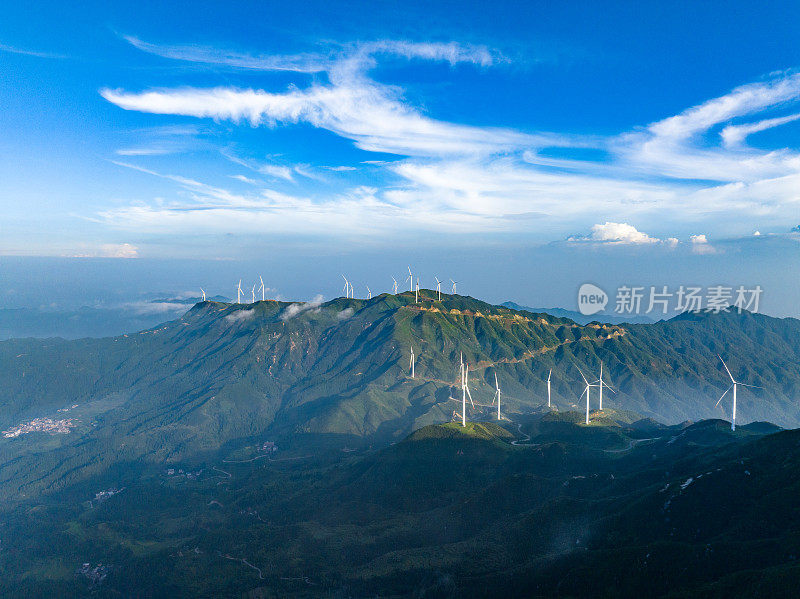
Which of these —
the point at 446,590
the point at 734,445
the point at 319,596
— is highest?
the point at 734,445

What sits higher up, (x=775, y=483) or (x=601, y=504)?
(x=775, y=483)

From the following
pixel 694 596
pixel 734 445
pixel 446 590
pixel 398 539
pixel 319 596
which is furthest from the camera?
pixel 398 539

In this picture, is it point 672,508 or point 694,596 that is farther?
point 672,508

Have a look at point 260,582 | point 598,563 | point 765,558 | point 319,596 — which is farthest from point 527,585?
point 260,582

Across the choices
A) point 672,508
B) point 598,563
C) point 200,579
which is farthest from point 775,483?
point 200,579

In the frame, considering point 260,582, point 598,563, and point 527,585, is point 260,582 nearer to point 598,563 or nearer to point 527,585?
point 527,585

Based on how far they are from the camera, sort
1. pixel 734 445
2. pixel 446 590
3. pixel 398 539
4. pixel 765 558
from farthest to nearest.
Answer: pixel 398 539, pixel 734 445, pixel 446 590, pixel 765 558

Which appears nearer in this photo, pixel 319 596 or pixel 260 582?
pixel 319 596

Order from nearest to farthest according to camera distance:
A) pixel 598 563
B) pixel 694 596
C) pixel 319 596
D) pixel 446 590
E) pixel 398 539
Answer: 1. pixel 694 596
2. pixel 598 563
3. pixel 446 590
4. pixel 319 596
5. pixel 398 539

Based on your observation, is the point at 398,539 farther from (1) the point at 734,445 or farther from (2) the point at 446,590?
(1) the point at 734,445
